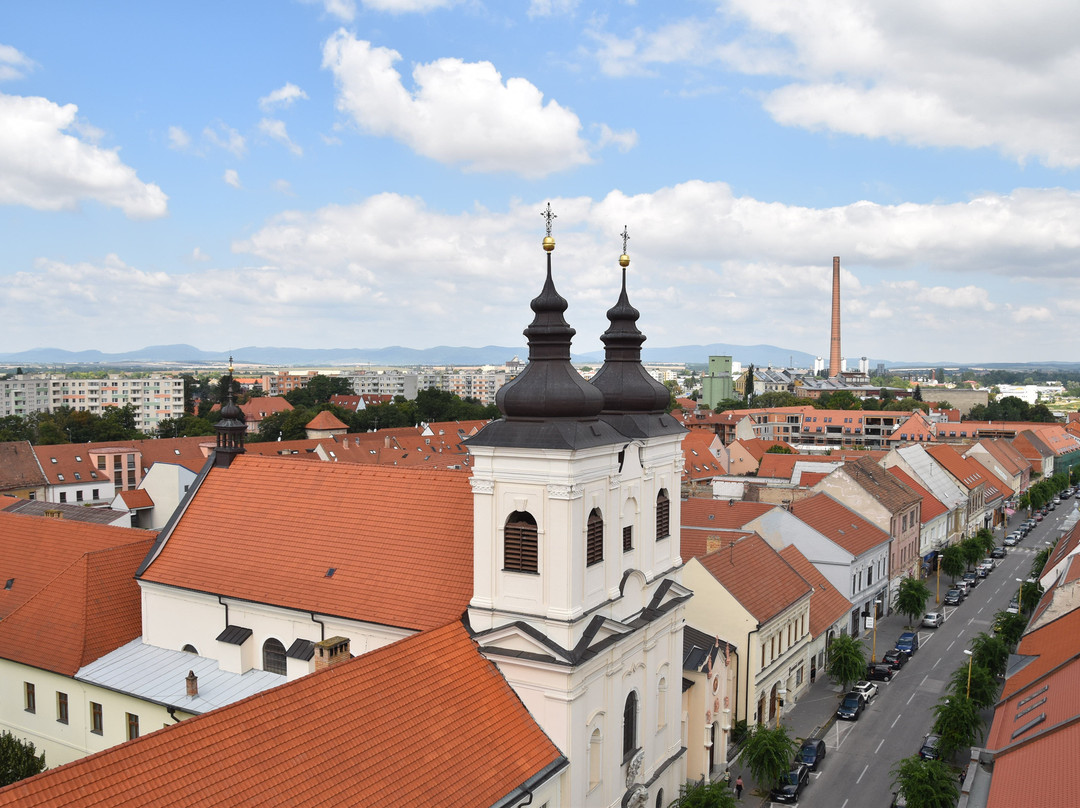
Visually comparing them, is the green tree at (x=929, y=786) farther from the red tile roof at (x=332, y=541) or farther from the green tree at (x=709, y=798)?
the red tile roof at (x=332, y=541)

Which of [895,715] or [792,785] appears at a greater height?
[792,785]

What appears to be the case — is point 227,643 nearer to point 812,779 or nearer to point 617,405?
point 617,405

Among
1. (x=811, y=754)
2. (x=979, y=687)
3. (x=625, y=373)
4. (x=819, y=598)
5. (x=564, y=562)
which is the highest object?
(x=625, y=373)

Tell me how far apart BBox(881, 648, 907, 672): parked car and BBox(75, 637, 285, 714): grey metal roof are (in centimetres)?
3162

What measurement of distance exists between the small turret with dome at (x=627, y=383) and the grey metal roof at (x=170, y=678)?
13.4m

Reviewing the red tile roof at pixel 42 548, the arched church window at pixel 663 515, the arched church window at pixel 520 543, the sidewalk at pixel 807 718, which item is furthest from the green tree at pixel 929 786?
the red tile roof at pixel 42 548

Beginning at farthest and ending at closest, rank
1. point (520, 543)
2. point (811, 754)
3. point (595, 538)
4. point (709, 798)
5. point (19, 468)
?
point (19, 468)
point (811, 754)
point (709, 798)
point (595, 538)
point (520, 543)

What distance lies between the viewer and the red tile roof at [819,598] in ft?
138

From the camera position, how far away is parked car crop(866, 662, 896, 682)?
4194cm

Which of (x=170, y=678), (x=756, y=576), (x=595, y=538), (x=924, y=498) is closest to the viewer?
(x=595, y=538)

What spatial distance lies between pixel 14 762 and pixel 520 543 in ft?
44.9

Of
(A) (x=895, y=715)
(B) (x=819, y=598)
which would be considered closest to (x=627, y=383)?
(A) (x=895, y=715)

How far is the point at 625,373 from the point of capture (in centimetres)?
2672

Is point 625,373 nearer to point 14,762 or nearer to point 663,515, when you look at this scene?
point 663,515
